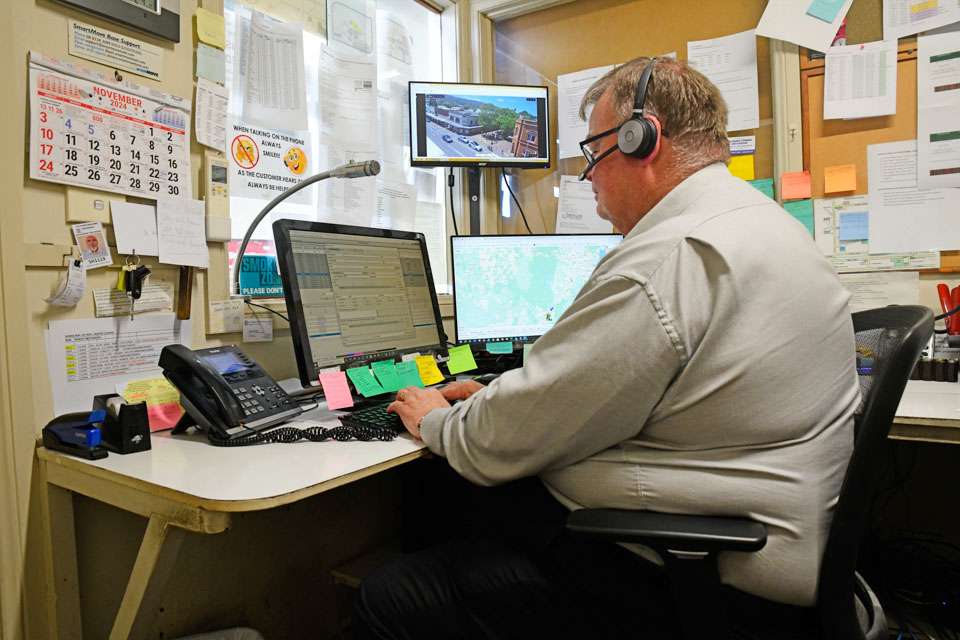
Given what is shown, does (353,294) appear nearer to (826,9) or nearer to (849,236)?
(849,236)

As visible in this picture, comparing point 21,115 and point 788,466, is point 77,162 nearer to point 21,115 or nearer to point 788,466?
point 21,115

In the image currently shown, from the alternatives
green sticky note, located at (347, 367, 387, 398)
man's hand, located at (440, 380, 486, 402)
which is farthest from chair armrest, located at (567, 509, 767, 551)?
green sticky note, located at (347, 367, 387, 398)

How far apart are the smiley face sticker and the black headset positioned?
1007 millimetres

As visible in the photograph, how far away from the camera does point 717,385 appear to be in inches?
30.0

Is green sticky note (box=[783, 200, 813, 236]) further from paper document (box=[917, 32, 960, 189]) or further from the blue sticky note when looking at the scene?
the blue sticky note

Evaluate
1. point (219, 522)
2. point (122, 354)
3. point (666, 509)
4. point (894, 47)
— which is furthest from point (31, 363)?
point (894, 47)

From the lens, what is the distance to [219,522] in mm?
769

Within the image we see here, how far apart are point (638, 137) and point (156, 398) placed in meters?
1.02

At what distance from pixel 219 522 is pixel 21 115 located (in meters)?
0.81

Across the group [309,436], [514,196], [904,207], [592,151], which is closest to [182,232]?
[309,436]

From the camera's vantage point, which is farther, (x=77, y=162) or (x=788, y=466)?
(x=77, y=162)

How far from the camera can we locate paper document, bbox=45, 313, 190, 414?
109cm

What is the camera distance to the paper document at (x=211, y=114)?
134 centimetres

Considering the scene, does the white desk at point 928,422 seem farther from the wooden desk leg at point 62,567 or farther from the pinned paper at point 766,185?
the wooden desk leg at point 62,567
